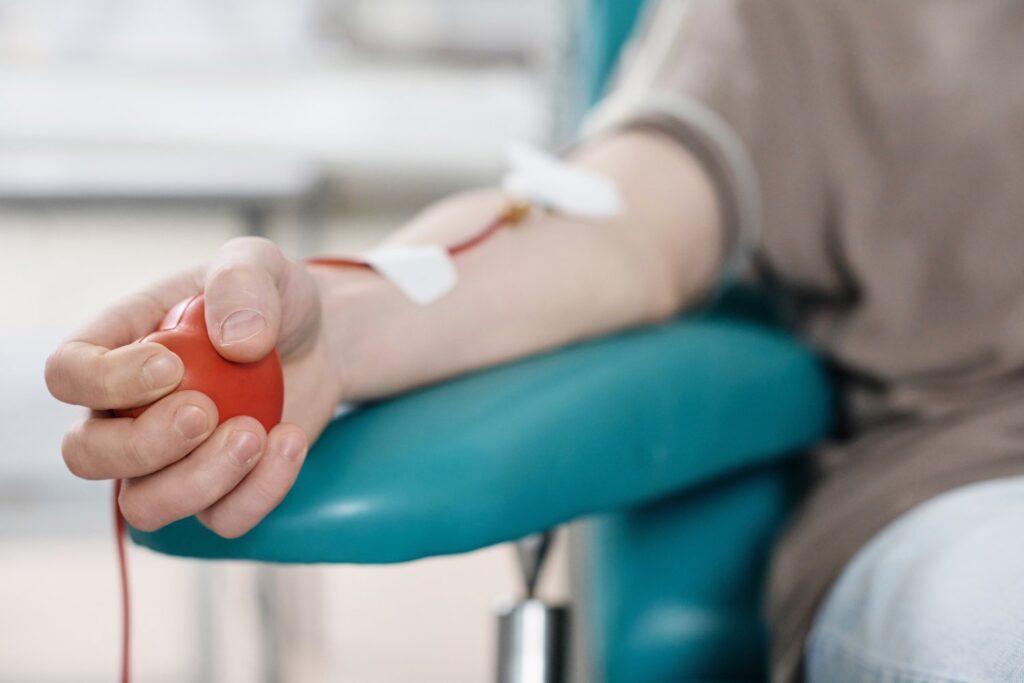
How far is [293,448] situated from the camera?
1.28 ft

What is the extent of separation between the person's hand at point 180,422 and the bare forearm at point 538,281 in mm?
101

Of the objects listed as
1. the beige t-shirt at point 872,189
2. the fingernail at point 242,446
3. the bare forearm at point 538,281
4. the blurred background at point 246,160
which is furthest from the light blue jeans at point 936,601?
the blurred background at point 246,160

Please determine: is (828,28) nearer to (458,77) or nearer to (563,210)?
(563,210)

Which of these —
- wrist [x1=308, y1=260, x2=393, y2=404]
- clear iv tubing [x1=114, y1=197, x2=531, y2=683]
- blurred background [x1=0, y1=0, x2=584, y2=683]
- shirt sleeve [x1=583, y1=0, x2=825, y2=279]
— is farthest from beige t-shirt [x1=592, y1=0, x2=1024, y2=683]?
blurred background [x1=0, y1=0, x2=584, y2=683]

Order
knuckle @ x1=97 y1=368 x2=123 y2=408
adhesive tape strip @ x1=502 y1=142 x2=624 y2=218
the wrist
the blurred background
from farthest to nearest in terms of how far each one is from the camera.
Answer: the blurred background < adhesive tape strip @ x1=502 y1=142 x2=624 y2=218 < the wrist < knuckle @ x1=97 y1=368 x2=123 y2=408

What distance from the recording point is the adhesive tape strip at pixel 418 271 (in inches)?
21.5

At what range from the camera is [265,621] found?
157cm

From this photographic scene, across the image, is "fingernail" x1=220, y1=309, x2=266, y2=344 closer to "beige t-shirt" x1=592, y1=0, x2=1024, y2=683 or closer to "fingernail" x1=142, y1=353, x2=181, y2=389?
"fingernail" x1=142, y1=353, x2=181, y2=389

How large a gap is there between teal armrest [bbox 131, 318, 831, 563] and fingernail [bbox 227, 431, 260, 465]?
0.05m

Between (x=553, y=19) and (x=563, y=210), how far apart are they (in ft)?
1.92

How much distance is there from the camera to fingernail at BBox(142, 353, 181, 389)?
0.36 meters

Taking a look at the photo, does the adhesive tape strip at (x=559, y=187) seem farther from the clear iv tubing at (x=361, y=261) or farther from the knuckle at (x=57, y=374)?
the knuckle at (x=57, y=374)

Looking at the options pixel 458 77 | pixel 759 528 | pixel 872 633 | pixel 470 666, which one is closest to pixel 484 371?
pixel 872 633

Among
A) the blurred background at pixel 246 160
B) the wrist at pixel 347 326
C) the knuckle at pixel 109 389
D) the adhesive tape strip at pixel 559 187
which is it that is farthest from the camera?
the blurred background at pixel 246 160
